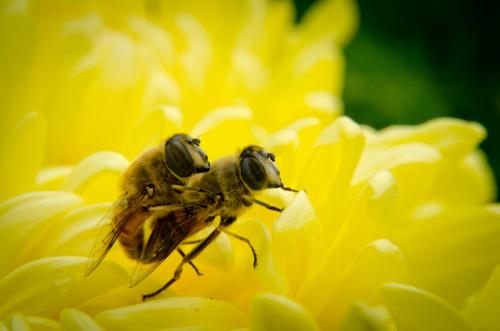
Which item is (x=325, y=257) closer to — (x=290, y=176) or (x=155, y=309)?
(x=290, y=176)

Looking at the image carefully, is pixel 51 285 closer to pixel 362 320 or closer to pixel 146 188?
pixel 146 188

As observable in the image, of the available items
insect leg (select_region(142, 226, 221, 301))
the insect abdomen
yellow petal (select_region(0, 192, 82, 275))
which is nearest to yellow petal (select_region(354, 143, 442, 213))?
insect leg (select_region(142, 226, 221, 301))

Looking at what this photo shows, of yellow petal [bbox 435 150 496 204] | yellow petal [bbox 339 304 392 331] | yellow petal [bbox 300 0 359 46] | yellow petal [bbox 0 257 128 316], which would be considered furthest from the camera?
yellow petal [bbox 300 0 359 46]

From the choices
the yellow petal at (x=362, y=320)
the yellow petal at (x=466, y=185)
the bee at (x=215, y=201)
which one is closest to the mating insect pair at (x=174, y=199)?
the bee at (x=215, y=201)

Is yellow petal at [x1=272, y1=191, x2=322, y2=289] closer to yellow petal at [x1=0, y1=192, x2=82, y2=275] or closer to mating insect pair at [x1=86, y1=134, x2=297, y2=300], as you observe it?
mating insect pair at [x1=86, y1=134, x2=297, y2=300]

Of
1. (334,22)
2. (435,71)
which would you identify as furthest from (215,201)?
(435,71)

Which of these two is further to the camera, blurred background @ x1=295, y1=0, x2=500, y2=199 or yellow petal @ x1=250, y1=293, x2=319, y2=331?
blurred background @ x1=295, y1=0, x2=500, y2=199

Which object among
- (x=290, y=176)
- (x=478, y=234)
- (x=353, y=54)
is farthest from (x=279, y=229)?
(x=353, y=54)
